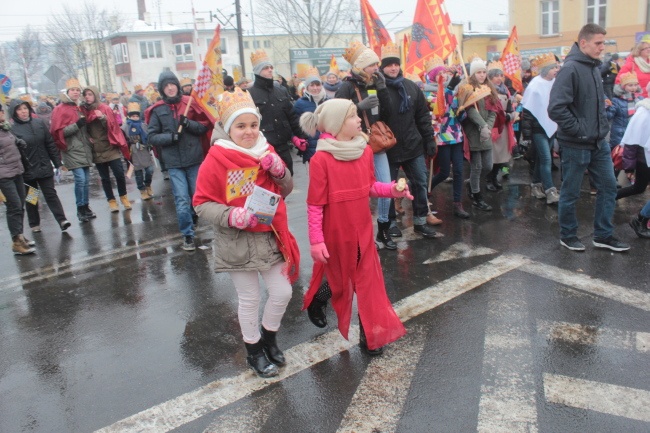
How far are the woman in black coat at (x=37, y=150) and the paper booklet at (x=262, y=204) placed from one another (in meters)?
5.54

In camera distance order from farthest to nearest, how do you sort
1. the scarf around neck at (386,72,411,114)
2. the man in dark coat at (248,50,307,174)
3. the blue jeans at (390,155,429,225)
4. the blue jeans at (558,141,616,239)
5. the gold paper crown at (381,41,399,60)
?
the man in dark coat at (248,50,307,174) < the blue jeans at (390,155,429,225) < the gold paper crown at (381,41,399,60) < the scarf around neck at (386,72,411,114) < the blue jeans at (558,141,616,239)

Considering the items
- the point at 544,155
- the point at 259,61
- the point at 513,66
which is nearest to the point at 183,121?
the point at 259,61

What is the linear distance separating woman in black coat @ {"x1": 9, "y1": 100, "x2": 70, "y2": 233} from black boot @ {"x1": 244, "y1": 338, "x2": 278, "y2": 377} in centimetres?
535

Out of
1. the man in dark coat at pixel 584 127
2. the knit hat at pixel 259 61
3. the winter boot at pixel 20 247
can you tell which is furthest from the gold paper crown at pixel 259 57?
the winter boot at pixel 20 247

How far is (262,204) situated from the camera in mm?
3320

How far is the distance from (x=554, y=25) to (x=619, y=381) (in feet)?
124

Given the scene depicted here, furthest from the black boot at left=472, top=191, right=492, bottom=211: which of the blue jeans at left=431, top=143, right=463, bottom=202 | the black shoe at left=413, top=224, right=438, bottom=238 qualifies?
the black shoe at left=413, top=224, right=438, bottom=238

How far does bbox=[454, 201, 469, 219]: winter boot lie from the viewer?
718cm

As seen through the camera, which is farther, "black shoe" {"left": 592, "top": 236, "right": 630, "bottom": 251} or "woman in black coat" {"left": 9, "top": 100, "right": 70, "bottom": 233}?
"woman in black coat" {"left": 9, "top": 100, "right": 70, "bottom": 233}

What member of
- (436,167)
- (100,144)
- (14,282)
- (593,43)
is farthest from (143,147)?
(593,43)

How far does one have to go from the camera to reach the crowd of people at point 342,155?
3.51m

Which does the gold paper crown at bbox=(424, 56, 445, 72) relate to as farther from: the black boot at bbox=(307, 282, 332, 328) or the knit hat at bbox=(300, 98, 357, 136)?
the black boot at bbox=(307, 282, 332, 328)

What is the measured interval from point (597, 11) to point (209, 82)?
34.6 metres

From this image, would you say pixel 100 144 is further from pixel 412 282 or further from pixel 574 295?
pixel 574 295
